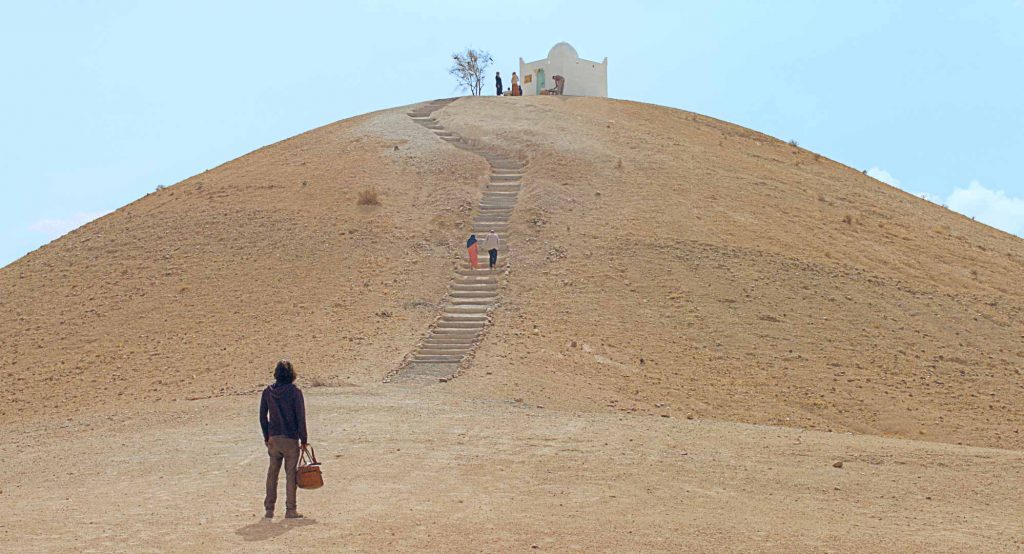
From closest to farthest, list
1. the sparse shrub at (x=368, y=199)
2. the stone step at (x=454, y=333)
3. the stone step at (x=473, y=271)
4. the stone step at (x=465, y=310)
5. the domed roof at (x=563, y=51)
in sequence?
the stone step at (x=454, y=333) → the stone step at (x=465, y=310) → the stone step at (x=473, y=271) → the sparse shrub at (x=368, y=199) → the domed roof at (x=563, y=51)

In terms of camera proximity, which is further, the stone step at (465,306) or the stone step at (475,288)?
the stone step at (475,288)

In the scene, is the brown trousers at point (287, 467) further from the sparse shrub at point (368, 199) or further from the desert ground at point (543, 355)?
the sparse shrub at point (368, 199)

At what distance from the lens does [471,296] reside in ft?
74.6

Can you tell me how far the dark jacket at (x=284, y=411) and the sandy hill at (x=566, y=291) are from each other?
743cm

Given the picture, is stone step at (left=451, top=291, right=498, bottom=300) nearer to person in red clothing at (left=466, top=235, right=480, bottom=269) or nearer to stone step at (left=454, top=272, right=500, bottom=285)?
stone step at (left=454, top=272, right=500, bottom=285)

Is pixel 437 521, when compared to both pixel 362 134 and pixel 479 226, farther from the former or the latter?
pixel 362 134

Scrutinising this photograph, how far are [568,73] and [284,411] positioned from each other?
1317 inches

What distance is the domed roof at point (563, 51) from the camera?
136 ft

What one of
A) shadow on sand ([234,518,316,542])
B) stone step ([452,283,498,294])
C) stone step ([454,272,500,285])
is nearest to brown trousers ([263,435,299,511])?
shadow on sand ([234,518,316,542])

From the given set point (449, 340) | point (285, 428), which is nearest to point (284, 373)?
point (285, 428)

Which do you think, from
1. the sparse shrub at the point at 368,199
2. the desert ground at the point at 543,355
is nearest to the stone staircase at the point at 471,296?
the desert ground at the point at 543,355

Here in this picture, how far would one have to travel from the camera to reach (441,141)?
33.0 m

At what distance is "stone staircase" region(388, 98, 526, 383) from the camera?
1886cm

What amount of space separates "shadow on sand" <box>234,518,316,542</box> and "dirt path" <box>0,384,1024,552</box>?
3cm
